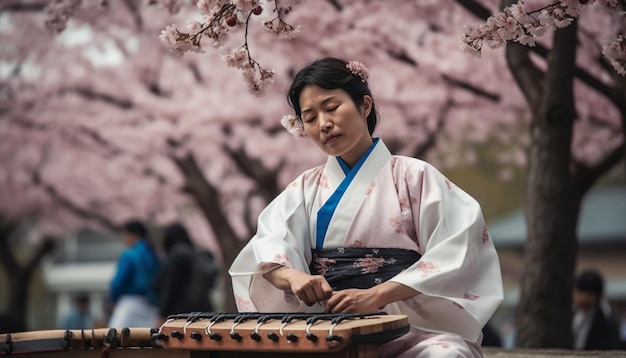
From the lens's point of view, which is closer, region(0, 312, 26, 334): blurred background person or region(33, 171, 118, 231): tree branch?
region(0, 312, 26, 334): blurred background person

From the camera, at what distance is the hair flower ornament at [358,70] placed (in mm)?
3492

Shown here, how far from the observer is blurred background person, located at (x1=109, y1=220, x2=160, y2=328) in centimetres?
785

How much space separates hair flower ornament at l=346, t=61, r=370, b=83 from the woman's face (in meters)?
0.10

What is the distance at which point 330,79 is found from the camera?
3.43 meters

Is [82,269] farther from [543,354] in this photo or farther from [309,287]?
[309,287]

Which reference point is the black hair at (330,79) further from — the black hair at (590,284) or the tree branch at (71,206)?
the tree branch at (71,206)

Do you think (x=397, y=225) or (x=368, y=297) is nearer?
(x=368, y=297)

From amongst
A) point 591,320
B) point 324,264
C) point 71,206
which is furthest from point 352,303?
point 71,206

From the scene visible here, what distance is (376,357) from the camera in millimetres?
2875

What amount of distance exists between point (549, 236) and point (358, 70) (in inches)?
135

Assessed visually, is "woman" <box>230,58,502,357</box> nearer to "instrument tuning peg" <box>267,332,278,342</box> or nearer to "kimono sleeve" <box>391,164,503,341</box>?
"kimono sleeve" <box>391,164,503,341</box>

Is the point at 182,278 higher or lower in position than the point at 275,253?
lower

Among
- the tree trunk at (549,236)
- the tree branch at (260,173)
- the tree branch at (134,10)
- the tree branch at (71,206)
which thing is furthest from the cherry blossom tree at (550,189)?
the tree branch at (71,206)

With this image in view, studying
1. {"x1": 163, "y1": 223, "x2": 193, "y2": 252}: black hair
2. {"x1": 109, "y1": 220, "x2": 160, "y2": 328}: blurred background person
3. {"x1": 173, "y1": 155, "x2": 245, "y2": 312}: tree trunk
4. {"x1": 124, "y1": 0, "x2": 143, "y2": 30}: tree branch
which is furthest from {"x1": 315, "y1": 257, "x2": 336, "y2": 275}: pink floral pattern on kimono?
{"x1": 124, "y1": 0, "x2": 143, "y2": 30}: tree branch
